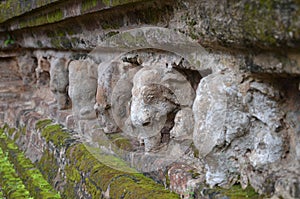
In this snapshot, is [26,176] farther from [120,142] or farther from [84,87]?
[120,142]

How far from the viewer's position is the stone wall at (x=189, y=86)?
5.05 feet

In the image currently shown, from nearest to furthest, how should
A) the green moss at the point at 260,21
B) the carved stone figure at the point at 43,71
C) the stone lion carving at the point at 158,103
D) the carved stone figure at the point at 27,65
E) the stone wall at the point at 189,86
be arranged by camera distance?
A: the green moss at the point at 260,21 → the stone wall at the point at 189,86 → the stone lion carving at the point at 158,103 → the carved stone figure at the point at 43,71 → the carved stone figure at the point at 27,65

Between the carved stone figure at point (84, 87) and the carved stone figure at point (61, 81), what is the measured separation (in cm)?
51

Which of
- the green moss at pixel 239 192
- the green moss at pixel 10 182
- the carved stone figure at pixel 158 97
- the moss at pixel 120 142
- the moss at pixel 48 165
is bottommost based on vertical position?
the green moss at pixel 10 182

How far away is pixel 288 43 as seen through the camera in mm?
1328

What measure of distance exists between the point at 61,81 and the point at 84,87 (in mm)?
619

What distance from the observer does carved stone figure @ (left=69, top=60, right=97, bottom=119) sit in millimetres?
3391

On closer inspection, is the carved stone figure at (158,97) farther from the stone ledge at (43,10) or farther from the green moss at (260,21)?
the green moss at (260,21)

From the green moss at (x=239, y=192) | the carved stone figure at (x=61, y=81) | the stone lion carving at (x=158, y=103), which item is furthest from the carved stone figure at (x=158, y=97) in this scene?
the carved stone figure at (x=61, y=81)

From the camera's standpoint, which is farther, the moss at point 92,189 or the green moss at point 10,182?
the green moss at point 10,182

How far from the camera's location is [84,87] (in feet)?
11.1

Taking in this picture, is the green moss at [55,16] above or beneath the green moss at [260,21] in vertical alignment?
above

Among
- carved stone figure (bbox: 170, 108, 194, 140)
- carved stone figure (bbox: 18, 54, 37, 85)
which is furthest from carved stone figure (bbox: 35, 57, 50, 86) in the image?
carved stone figure (bbox: 170, 108, 194, 140)

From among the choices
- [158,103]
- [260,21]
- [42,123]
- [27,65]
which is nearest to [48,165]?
[42,123]
